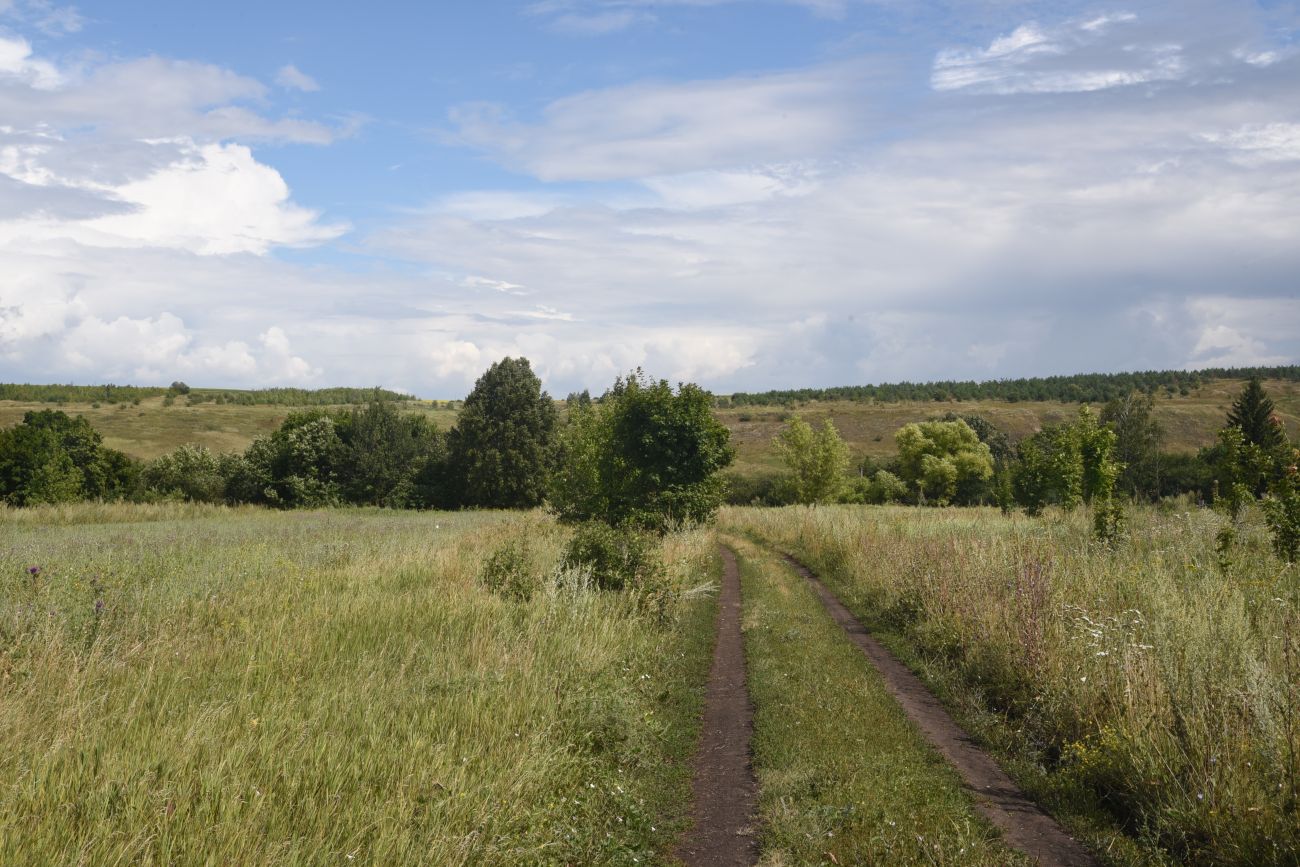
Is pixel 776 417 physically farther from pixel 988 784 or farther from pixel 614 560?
pixel 988 784

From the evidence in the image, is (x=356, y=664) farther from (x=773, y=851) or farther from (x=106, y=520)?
(x=106, y=520)

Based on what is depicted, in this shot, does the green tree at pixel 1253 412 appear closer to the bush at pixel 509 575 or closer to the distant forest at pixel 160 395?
the bush at pixel 509 575

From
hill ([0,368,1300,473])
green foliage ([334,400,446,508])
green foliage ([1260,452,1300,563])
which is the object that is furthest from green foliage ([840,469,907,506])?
green foliage ([1260,452,1300,563])

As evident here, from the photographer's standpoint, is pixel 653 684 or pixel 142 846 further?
pixel 653 684

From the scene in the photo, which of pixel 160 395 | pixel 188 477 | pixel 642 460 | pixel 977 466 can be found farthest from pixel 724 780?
pixel 160 395

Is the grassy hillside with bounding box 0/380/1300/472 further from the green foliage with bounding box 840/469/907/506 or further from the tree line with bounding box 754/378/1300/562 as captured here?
the green foliage with bounding box 840/469/907/506

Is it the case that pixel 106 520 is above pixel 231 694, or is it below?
below

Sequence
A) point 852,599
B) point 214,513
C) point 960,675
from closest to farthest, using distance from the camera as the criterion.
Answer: point 960,675 < point 852,599 < point 214,513

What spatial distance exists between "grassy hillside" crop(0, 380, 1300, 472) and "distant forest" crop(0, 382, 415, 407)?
306 inches

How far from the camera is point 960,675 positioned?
10.8 metres

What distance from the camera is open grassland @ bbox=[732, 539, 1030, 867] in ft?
18.8

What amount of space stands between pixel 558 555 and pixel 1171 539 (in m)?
11.0

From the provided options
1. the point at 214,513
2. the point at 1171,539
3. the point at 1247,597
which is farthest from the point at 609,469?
the point at 214,513

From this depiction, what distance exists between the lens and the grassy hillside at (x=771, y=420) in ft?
310
